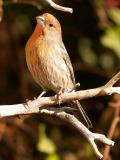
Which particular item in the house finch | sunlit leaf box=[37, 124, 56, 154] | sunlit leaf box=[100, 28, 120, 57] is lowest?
sunlit leaf box=[37, 124, 56, 154]

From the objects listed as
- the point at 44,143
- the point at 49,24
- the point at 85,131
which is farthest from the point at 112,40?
the point at 85,131

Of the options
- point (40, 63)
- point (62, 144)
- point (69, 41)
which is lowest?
point (62, 144)

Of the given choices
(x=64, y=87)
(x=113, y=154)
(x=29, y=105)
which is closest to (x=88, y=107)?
(x=113, y=154)

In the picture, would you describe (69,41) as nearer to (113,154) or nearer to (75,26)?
(75,26)

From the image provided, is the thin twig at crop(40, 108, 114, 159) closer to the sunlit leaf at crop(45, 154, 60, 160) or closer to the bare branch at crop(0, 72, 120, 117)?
the bare branch at crop(0, 72, 120, 117)

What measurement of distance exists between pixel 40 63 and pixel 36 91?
2199 millimetres

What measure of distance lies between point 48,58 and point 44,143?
3.50ft

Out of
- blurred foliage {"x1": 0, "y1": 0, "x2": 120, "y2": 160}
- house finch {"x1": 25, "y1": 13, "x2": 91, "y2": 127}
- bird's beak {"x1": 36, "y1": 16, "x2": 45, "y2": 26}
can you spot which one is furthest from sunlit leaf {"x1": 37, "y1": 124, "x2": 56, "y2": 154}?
bird's beak {"x1": 36, "y1": 16, "x2": 45, "y2": 26}

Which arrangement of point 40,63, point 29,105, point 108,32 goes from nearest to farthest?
point 29,105, point 40,63, point 108,32

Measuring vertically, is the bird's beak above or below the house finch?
above

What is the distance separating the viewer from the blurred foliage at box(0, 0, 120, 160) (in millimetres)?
8117

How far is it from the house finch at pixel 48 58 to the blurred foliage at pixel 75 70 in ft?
3.39

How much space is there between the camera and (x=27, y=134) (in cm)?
840

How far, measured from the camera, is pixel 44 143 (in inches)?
290
